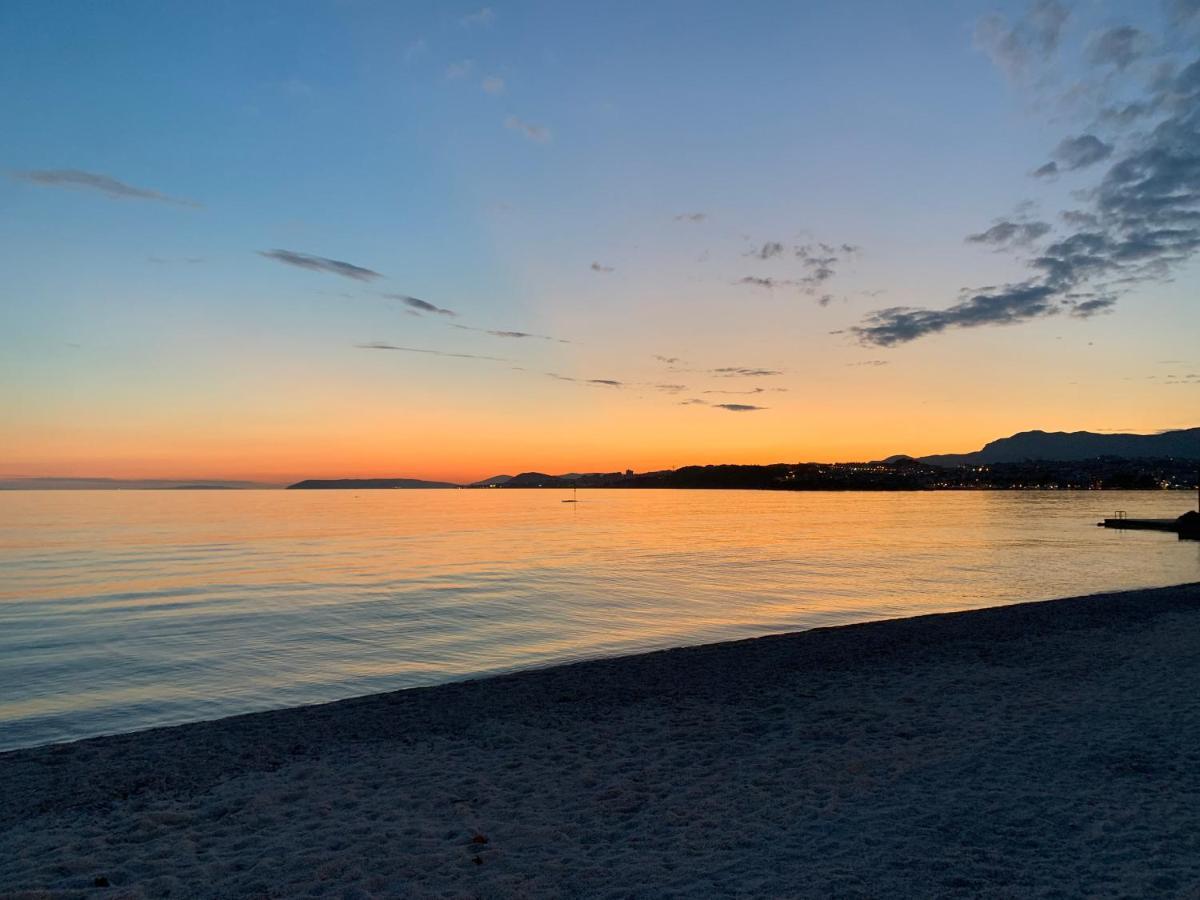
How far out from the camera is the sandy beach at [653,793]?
6.54m

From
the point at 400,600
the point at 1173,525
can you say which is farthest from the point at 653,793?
the point at 1173,525

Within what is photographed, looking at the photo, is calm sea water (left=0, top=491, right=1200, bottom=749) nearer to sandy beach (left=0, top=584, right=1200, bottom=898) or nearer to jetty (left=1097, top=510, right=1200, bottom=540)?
jetty (left=1097, top=510, right=1200, bottom=540)

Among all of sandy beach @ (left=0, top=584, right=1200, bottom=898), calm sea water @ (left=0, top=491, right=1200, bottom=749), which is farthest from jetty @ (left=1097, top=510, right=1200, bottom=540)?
sandy beach @ (left=0, top=584, right=1200, bottom=898)

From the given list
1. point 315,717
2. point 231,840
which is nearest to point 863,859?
point 231,840

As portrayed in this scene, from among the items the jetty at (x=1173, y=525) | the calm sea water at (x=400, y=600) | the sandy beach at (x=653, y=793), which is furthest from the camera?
the jetty at (x=1173, y=525)

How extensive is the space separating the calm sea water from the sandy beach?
16.1ft

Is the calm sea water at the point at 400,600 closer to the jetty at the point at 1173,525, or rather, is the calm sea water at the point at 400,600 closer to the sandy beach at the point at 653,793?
the jetty at the point at 1173,525

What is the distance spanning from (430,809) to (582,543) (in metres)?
54.7

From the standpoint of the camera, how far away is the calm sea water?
17.0m

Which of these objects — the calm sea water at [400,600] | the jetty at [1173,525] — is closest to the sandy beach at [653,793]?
the calm sea water at [400,600]

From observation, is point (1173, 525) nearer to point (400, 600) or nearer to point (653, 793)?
point (400, 600)

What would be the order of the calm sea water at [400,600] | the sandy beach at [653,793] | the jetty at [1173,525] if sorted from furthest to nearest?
the jetty at [1173,525] < the calm sea water at [400,600] < the sandy beach at [653,793]

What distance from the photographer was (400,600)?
29.7 meters

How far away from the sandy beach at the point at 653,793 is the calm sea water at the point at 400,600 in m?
4.90
